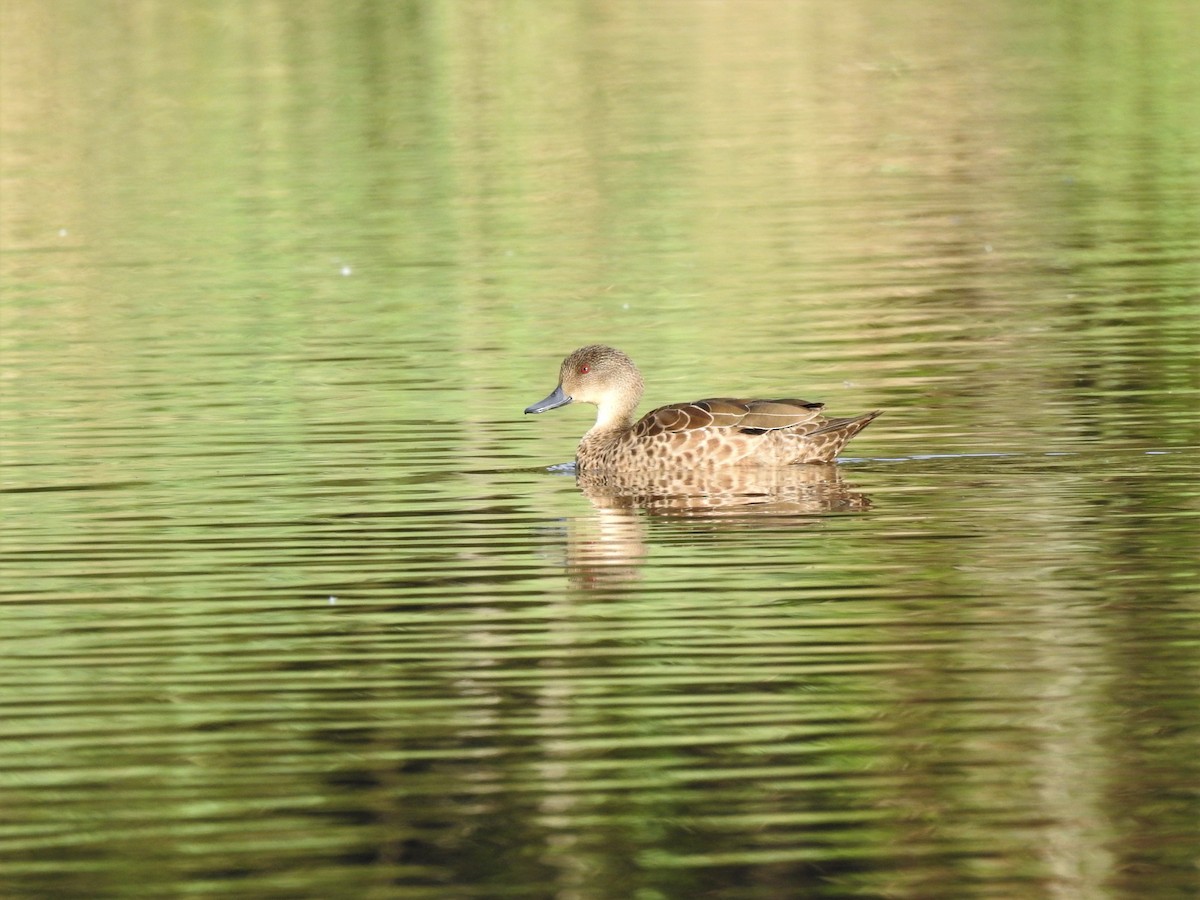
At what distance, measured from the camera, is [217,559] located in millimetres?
12133

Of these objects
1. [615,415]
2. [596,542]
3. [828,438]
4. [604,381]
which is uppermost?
[604,381]

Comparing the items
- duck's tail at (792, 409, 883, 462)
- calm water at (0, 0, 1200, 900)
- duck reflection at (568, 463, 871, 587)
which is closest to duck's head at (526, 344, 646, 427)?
calm water at (0, 0, 1200, 900)

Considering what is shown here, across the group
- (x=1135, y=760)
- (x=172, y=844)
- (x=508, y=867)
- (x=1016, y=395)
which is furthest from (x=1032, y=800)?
(x=1016, y=395)

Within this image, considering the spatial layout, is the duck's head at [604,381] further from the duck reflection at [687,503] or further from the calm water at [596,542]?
the duck reflection at [687,503]

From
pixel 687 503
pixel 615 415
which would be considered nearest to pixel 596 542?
pixel 687 503

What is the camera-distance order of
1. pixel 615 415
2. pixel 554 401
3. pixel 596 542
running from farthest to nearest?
pixel 554 401, pixel 615 415, pixel 596 542

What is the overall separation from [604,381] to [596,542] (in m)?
3.17

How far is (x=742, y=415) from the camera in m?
14.2

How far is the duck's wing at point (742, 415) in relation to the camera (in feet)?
46.2

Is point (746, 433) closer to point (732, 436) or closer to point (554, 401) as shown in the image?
point (732, 436)

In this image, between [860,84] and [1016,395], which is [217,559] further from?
[860,84]

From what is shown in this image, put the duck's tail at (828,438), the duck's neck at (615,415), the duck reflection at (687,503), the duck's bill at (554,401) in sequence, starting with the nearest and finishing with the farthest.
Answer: the duck reflection at (687,503) < the duck's tail at (828,438) < the duck's neck at (615,415) < the duck's bill at (554,401)

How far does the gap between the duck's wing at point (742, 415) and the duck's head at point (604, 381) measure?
127 centimetres

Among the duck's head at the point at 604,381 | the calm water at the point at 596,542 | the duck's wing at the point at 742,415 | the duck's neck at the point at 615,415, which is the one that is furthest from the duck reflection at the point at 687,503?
the duck's head at the point at 604,381
